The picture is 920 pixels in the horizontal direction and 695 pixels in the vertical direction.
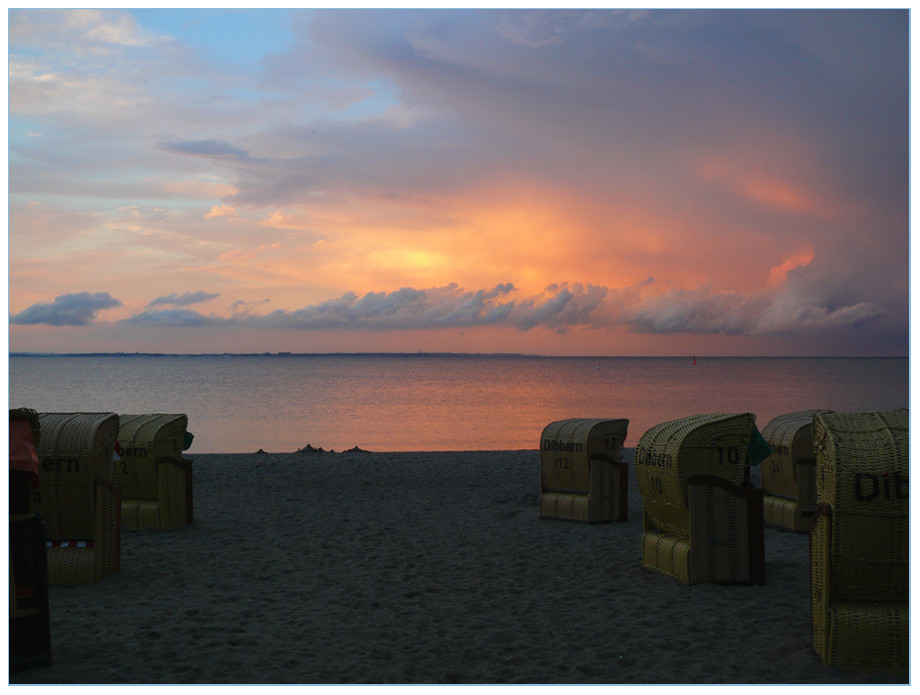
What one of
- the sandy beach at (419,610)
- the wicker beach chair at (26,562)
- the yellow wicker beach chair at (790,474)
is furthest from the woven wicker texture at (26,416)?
the yellow wicker beach chair at (790,474)

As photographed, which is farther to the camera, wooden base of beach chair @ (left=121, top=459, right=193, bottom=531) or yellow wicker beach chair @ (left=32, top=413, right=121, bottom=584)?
wooden base of beach chair @ (left=121, top=459, right=193, bottom=531)

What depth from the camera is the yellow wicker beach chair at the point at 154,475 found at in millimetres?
12273

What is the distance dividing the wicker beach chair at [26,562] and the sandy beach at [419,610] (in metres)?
0.25

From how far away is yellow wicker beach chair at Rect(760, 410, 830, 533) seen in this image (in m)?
12.1

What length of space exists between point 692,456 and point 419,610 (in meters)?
3.63

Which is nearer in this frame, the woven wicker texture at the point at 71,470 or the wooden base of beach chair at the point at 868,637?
the wooden base of beach chair at the point at 868,637

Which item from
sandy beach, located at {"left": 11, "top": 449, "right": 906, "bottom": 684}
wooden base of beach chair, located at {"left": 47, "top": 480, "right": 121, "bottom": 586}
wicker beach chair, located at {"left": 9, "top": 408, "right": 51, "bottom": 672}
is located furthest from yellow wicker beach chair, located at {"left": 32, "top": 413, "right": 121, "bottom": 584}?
wicker beach chair, located at {"left": 9, "top": 408, "right": 51, "bottom": 672}

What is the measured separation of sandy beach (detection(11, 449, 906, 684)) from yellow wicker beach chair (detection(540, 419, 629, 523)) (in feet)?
1.00

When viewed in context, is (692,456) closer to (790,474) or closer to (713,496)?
(713,496)

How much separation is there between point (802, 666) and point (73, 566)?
8.05 meters

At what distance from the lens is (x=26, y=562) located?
6.24 metres

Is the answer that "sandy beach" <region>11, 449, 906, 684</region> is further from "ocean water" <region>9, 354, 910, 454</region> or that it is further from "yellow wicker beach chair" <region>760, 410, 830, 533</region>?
"ocean water" <region>9, 354, 910, 454</region>

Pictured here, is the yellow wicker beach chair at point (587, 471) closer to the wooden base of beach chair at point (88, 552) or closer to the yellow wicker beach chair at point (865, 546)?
the yellow wicker beach chair at point (865, 546)

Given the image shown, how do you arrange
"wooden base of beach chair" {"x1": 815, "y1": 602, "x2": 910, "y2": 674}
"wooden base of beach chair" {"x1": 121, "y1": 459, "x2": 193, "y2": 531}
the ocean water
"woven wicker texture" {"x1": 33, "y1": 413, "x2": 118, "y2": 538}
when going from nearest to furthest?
1. "wooden base of beach chair" {"x1": 815, "y1": 602, "x2": 910, "y2": 674}
2. "woven wicker texture" {"x1": 33, "y1": 413, "x2": 118, "y2": 538}
3. "wooden base of beach chair" {"x1": 121, "y1": 459, "x2": 193, "y2": 531}
4. the ocean water
